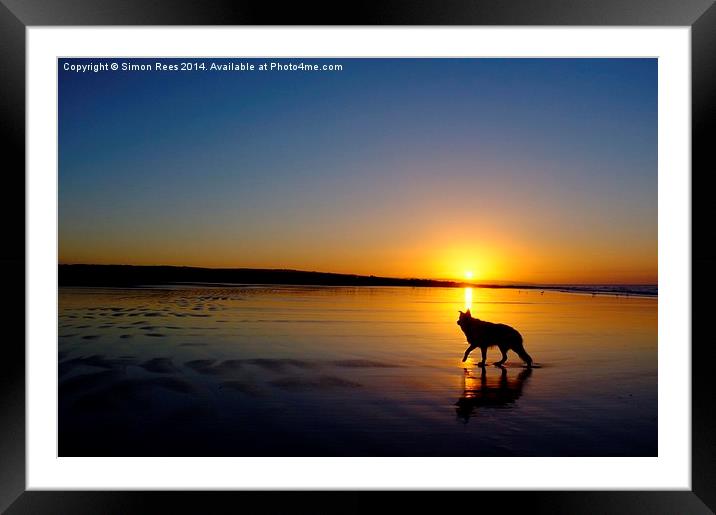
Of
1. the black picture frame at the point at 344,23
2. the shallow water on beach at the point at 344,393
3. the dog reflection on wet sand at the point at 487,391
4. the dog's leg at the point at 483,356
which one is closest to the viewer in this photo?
the black picture frame at the point at 344,23

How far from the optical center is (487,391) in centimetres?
730

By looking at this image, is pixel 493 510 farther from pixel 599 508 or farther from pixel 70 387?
pixel 70 387

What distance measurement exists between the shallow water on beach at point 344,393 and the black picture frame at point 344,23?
886mm

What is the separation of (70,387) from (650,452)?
6.26 metres

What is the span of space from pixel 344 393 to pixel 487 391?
1571 mm

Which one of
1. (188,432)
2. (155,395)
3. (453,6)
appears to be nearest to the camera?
(453,6)

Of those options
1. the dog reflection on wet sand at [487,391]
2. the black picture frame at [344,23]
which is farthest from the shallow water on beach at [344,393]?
the black picture frame at [344,23]

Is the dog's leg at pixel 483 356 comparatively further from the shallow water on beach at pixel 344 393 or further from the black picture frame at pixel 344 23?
the black picture frame at pixel 344 23

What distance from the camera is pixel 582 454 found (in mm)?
5555

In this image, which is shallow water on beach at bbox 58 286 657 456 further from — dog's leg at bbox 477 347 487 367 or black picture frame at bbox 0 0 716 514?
black picture frame at bbox 0 0 716 514

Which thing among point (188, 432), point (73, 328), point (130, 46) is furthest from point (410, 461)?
point (73, 328)

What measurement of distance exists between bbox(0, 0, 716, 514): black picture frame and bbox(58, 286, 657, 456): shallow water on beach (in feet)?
2.91

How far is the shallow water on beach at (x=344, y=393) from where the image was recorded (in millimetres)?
5793

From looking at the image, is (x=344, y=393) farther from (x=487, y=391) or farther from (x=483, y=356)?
(x=483, y=356)
